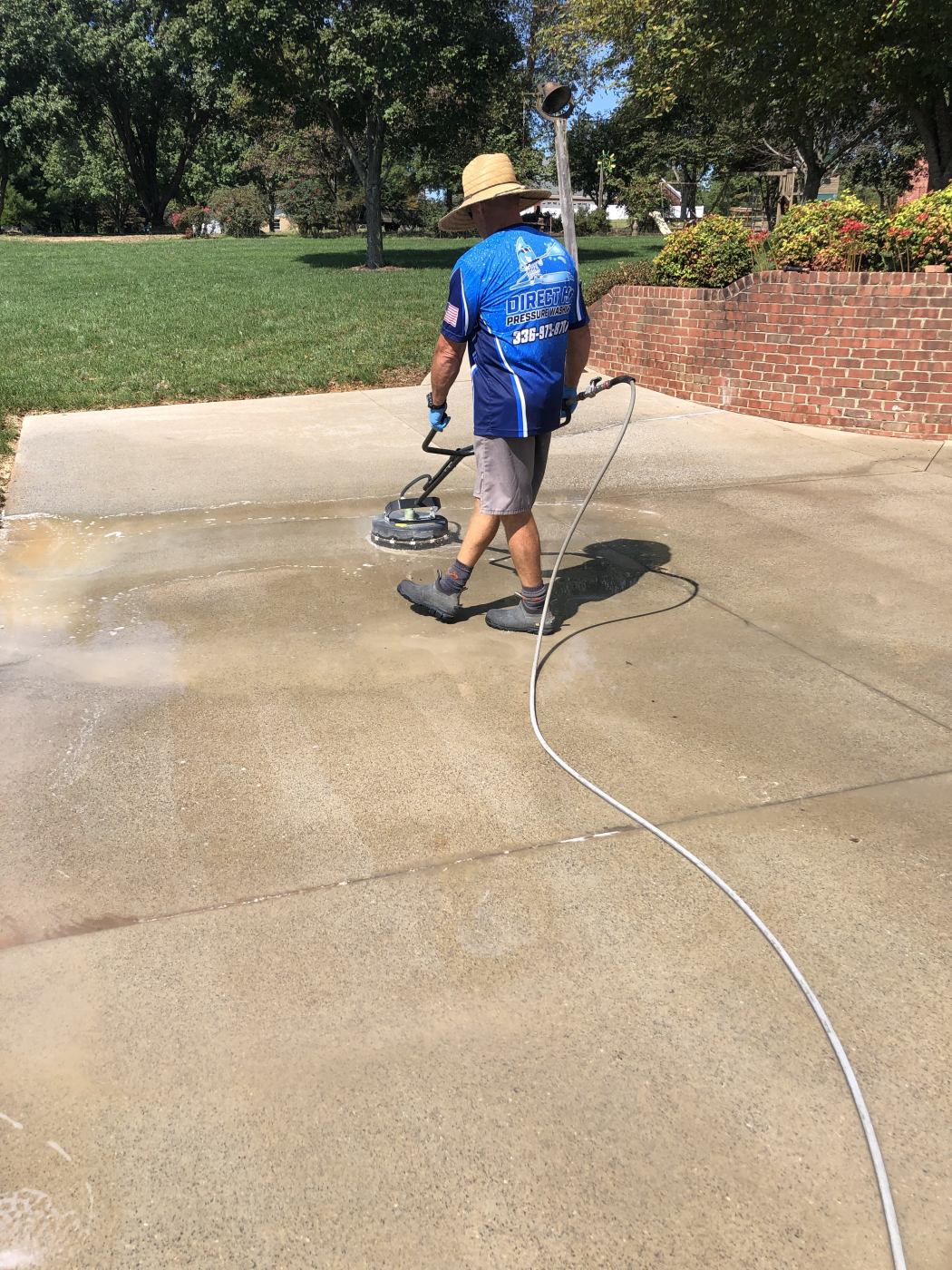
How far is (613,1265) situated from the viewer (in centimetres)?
184

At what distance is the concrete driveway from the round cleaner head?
22cm

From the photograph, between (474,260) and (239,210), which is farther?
(239,210)

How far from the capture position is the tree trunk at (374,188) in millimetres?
22562

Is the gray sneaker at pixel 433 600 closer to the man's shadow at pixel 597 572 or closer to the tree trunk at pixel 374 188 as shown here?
the man's shadow at pixel 597 572

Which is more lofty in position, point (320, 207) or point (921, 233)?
point (320, 207)

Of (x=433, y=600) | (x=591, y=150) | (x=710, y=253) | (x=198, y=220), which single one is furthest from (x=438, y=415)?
(x=591, y=150)

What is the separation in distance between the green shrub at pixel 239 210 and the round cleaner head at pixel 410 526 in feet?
138

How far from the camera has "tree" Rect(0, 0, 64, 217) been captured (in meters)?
38.9

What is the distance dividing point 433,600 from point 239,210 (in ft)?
144

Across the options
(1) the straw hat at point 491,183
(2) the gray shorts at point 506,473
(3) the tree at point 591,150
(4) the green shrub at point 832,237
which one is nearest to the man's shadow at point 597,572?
(2) the gray shorts at point 506,473

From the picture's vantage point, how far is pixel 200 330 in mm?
12891

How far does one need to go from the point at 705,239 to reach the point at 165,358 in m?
6.08

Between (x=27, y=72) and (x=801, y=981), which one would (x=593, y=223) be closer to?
(x=27, y=72)

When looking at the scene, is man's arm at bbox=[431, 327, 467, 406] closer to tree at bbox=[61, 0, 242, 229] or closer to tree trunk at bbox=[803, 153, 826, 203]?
tree trunk at bbox=[803, 153, 826, 203]
